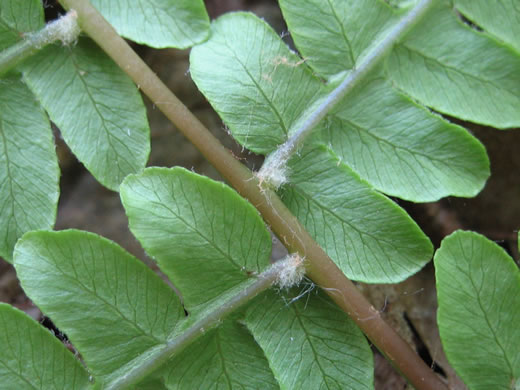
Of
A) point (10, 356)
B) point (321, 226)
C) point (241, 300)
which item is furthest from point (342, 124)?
point (10, 356)

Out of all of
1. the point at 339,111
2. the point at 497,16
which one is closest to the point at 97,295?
the point at 339,111

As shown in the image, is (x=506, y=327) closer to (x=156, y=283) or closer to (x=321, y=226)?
(x=321, y=226)

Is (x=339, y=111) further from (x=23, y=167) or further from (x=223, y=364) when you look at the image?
(x=23, y=167)

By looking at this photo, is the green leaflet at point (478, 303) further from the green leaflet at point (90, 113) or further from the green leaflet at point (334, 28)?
the green leaflet at point (90, 113)

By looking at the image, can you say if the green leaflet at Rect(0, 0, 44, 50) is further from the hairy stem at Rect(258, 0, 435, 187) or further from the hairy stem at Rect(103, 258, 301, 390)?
the hairy stem at Rect(103, 258, 301, 390)

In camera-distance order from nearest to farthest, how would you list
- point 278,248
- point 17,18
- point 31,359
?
→ point 31,359
point 17,18
point 278,248

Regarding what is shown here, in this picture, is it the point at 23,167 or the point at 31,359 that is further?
the point at 23,167
